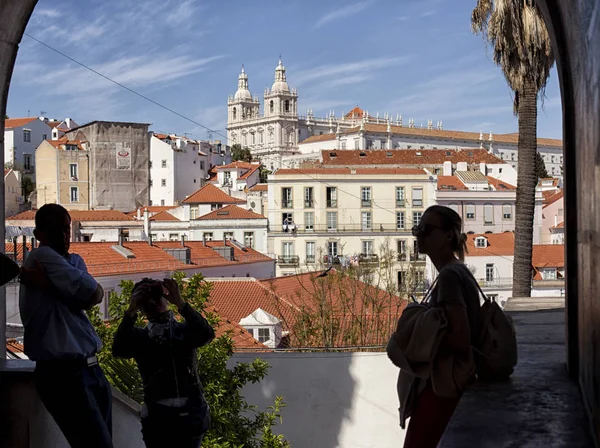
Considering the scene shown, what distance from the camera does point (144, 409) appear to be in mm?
3705

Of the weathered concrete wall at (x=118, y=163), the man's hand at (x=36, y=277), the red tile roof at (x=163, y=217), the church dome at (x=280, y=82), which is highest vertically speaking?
the church dome at (x=280, y=82)

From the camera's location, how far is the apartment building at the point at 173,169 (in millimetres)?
76188

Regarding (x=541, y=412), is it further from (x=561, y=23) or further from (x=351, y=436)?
(x=351, y=436)

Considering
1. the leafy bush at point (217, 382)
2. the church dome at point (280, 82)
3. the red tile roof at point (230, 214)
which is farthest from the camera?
the church dome at point (280, 82)

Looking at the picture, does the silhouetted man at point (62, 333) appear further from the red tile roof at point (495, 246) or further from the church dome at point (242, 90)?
the church dome at point (242, 90)

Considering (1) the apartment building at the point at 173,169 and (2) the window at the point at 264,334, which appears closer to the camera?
(2) the window at the point at 264,334

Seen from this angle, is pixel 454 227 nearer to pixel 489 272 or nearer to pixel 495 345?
pixel 495 345

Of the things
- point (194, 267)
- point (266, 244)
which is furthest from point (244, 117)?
point (194, 267)

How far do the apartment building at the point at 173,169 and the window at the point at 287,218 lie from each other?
20.9m

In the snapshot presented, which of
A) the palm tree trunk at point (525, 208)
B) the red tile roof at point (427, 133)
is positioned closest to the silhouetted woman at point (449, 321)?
the palm tree trunk at point (525, 208)

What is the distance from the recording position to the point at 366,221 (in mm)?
57938

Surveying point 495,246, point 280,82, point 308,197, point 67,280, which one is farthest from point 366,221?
point 280,82

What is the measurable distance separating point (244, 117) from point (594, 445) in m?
179

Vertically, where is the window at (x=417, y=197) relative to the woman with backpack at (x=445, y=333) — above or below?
above
